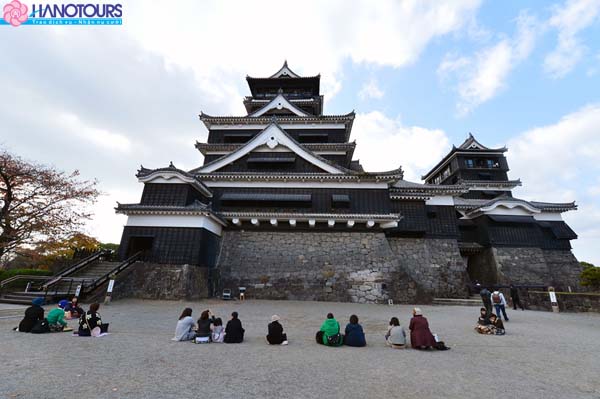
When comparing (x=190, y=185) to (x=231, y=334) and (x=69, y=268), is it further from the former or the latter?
(x=231, y=334)

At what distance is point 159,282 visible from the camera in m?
11.8

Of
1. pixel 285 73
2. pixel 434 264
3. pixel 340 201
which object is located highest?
pixel 285 73

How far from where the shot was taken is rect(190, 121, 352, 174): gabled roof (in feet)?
53.5

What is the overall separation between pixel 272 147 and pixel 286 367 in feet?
48.2

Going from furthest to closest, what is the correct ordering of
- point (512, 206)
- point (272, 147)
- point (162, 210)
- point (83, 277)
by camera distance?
1. point (512, 206)
2. point (272, 147)
3. point (162, 210)
4. point (83, 277)

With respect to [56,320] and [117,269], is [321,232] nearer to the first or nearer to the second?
[117,269]

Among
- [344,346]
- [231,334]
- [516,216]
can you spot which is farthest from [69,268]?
[516,216]

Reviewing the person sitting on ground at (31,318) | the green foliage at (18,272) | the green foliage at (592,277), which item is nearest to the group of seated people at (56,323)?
the person sitting on ground at (31,318)

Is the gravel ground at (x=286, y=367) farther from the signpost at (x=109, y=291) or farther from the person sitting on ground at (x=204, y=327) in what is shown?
the signpost at (x=109, y=291)

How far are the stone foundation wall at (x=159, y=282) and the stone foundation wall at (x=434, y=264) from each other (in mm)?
12293

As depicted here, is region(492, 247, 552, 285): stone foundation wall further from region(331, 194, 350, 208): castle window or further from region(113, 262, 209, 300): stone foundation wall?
region(113, 262, 209, 300): stone foundation wall

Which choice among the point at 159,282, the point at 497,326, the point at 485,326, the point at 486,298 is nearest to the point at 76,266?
the point at 159,282

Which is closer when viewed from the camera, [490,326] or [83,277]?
[490,326]

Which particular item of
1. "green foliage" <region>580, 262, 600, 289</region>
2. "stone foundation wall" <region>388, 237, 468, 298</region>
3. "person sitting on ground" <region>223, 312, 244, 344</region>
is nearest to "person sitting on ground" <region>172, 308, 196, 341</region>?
"person sitting on ground" <region>223, 312, 244, 344</region>
